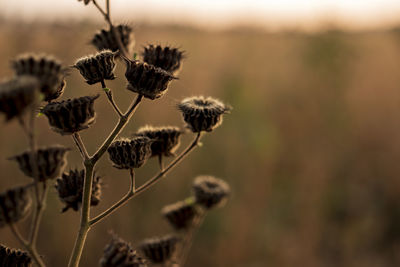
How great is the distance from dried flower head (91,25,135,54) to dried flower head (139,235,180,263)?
1.50 m

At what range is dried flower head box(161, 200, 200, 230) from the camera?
3.60 meters

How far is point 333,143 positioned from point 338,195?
107 cm

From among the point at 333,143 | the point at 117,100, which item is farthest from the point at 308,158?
the point at 117,100

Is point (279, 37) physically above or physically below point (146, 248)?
above

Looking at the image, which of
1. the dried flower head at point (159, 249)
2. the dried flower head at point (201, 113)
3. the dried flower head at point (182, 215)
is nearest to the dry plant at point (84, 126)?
the dried flower head at point (201, 113)

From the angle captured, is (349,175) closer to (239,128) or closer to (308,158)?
(308,158)

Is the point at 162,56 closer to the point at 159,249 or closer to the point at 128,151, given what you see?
the point at 128,151

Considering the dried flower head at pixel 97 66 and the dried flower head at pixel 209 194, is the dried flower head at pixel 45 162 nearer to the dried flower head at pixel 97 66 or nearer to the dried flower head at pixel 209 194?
the dried flower head at pixel 97 66

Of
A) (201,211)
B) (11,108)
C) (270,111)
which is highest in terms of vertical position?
(270,111)

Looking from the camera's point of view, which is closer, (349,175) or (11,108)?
(11,108)

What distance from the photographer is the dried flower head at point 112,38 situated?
2.76 m

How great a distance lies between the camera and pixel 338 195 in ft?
26.7

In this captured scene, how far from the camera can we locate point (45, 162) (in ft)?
7.02

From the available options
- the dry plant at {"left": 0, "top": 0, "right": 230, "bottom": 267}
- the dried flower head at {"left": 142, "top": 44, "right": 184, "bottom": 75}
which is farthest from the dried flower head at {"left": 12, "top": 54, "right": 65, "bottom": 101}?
the dried flower head at {"left": 142, "top": 44, "right": 184, "bottom": 75}
